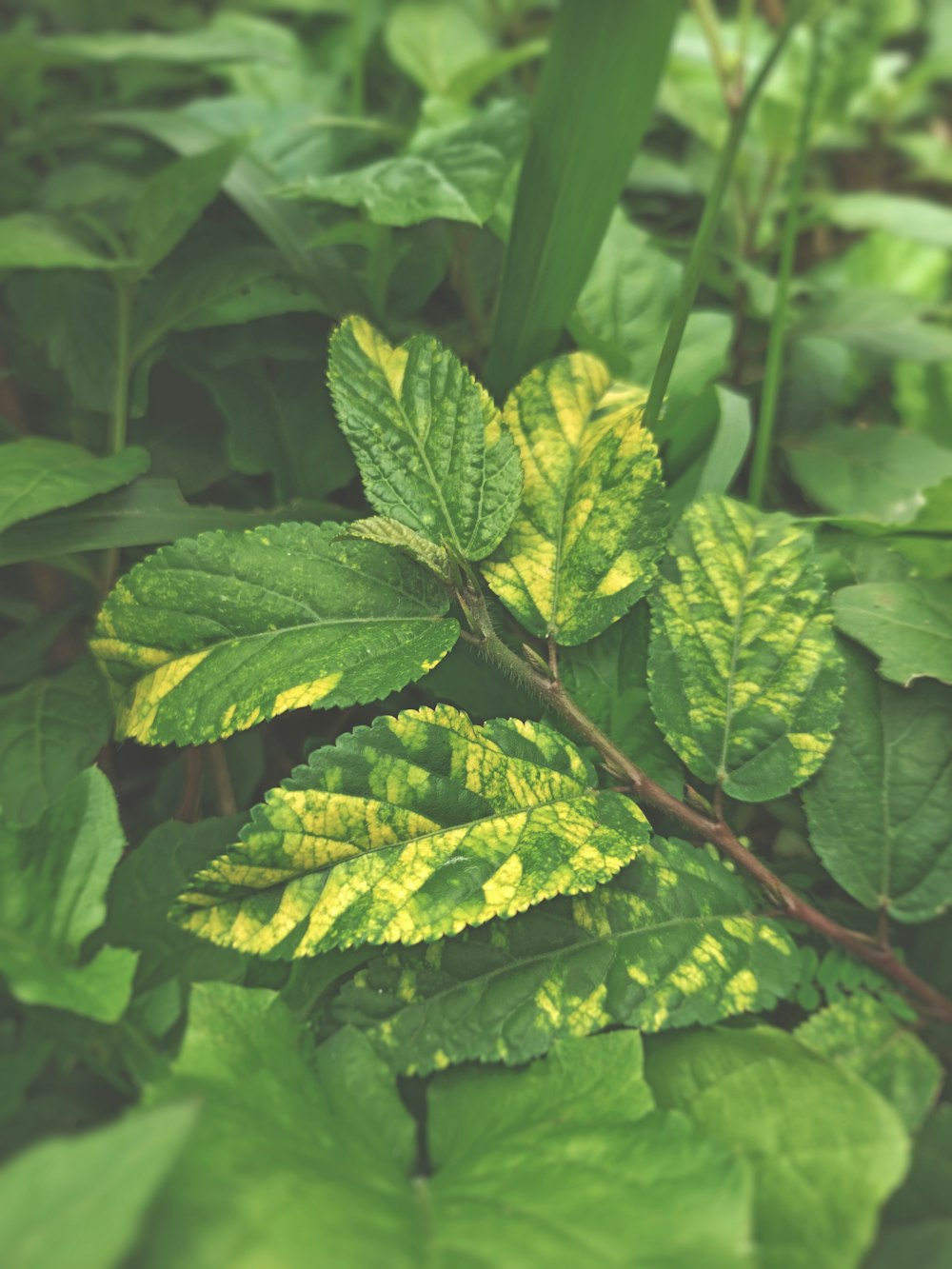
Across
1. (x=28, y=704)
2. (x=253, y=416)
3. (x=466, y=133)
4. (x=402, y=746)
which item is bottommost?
(x=28, y=704)

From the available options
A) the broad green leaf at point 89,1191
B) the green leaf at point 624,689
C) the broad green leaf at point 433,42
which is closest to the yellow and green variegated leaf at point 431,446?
the green leaf at point 624,689

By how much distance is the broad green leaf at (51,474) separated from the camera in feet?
2.46

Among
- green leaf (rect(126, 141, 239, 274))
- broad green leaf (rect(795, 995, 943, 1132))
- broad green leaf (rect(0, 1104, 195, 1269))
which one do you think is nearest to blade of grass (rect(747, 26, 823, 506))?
broad green leaf (rect(795, 995, 943, 1132))

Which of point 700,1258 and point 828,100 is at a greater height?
point 828,100

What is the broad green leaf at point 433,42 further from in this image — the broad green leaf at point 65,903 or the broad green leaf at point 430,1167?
the broad green leaf at point 430,1167

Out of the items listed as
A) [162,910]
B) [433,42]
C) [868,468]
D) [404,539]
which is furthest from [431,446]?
[433,42]

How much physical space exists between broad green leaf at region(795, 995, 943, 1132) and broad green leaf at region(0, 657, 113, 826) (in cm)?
62

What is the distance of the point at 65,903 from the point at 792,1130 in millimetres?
489

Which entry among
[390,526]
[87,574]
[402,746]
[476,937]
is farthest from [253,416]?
[476,937]

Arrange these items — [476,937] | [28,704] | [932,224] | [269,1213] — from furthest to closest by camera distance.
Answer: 1. [932,224]
2. [28,704]
3. [476,937]
4. [269,1213]

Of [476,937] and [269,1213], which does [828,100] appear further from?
[269,1213]

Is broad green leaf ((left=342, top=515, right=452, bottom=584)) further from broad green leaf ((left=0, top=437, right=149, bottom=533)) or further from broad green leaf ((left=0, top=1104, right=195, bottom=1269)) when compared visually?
broad green leaf ((left=0, top=1104, right=195, bottom=1269))

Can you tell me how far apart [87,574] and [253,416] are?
24cm

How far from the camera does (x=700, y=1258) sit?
0.43 m
